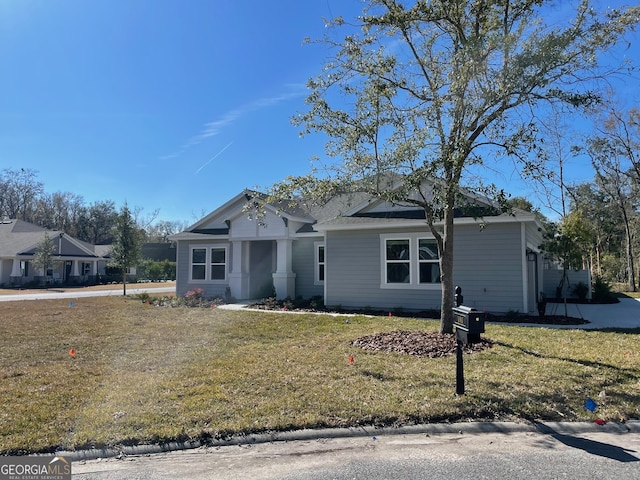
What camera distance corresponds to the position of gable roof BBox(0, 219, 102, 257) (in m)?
33.7

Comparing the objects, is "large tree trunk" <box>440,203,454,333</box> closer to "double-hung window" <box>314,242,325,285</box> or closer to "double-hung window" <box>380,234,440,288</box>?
"double-hung window" <box>380,234,440,288</box>

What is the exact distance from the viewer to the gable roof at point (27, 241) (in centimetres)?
3367

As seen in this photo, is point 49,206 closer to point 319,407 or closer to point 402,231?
point 402,231

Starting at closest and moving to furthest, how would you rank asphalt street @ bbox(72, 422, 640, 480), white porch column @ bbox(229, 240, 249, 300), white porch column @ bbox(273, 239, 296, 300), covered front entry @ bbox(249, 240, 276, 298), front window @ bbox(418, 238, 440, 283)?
asphalt street @ bbox(72, 422, 640, 480) < front window @ bbox(418, 238, 440, 283) < white porch column @ bbox(273, 239, 296, 300) < white porch column @ bbox(229, 240, 249, 300) < covered front entry @ bbox(249, 240, 276, 298)

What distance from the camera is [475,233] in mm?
12109

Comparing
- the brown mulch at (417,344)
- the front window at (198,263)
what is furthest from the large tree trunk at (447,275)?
the front window at (198,263)

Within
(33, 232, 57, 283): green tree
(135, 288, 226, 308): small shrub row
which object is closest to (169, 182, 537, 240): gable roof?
(135, 288, 226, 308): small shrub row

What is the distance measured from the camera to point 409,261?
12938mm

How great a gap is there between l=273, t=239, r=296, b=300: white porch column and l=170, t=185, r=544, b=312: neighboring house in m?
0.04

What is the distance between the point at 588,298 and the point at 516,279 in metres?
8.34

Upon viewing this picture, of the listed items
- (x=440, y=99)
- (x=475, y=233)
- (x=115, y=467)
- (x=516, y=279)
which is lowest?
(x=115, y=467)

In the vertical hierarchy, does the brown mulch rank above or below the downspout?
below

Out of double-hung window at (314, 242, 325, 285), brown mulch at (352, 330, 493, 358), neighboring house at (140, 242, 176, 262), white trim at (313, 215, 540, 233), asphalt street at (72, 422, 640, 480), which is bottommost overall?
asphalt street at (72, 422, 640, 480)

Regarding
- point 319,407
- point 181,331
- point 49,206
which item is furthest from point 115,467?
point 49,206
